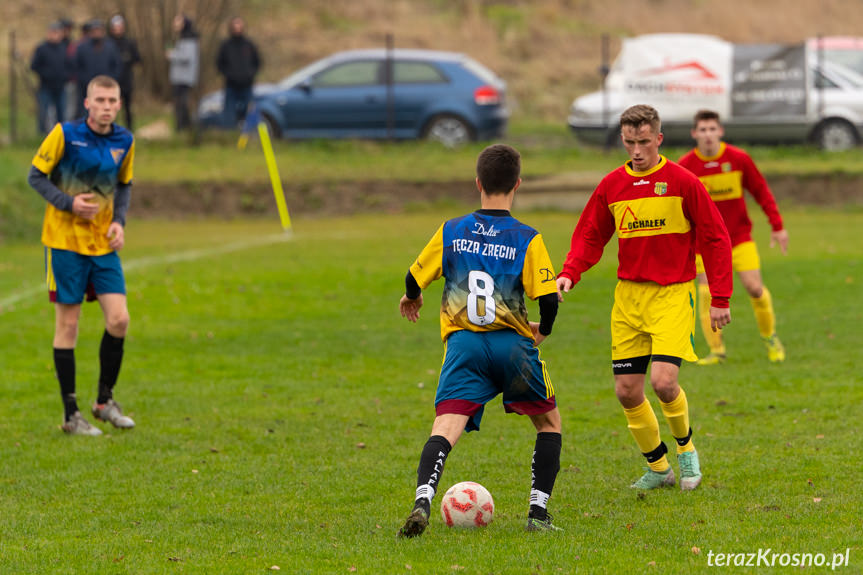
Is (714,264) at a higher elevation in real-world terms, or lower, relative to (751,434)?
higher

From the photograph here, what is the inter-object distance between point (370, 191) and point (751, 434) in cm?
1777

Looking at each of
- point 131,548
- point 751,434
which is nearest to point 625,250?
point 751,434

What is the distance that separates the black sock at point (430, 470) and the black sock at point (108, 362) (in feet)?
13.2

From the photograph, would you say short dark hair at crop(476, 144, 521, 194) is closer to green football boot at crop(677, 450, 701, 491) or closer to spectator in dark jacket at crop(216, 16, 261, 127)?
green football boot at crop(677, 450, 701, 491)

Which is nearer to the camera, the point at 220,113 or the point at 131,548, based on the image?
the point at 131,548

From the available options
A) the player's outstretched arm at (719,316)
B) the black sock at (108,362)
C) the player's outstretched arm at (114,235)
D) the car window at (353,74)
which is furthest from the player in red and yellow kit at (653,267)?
the car window at (353,74)

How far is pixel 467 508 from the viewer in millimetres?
6289

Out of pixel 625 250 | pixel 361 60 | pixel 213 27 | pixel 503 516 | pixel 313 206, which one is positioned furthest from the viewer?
pixel 213 27

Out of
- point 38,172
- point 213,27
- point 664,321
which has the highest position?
point 213,27

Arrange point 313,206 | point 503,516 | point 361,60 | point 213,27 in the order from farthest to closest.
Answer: point 213,27 → point 361,60 → point 313,206 → point 503,516

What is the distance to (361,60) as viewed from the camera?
90.0 feet

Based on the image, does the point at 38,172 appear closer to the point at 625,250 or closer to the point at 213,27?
the point at 625,250

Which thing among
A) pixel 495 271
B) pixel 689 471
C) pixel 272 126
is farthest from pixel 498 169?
pixel 272 126

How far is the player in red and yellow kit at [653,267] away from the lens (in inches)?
277
